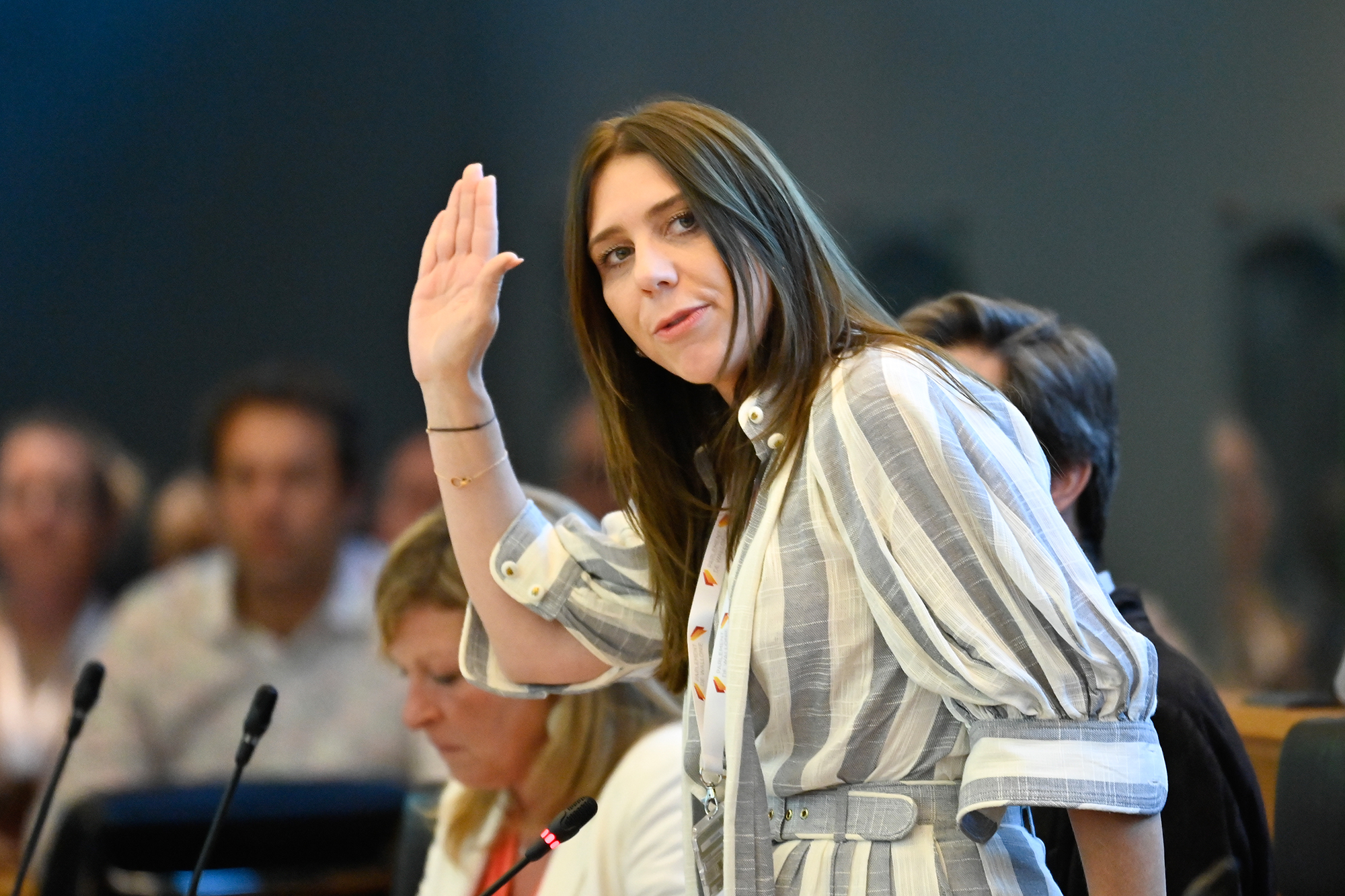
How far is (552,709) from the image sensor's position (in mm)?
1791

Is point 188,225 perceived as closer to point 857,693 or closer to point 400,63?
point 400,63

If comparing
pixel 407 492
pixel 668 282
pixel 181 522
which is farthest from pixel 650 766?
pixel 181 522

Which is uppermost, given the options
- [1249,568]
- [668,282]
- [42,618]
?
[668,282]

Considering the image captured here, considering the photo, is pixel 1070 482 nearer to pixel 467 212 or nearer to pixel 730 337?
pixel 730 337

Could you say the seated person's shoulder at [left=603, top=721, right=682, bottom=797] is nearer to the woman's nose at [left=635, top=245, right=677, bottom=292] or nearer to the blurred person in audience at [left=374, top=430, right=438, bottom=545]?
the woman's nose at [left=635, top=245, right=677, bottom=292]

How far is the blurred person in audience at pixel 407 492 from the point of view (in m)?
4.53

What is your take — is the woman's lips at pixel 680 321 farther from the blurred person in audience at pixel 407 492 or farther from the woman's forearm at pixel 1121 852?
the blurred person in audience at pixel 407 492

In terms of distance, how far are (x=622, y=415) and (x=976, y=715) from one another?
478 millimetres

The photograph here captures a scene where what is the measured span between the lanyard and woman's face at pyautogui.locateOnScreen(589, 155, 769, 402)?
0.47ft

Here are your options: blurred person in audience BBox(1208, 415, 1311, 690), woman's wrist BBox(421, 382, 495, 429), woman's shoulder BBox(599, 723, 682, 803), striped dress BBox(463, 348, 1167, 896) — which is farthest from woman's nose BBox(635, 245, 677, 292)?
blurred person in audience BBox(1208, 415, 1311, 690)

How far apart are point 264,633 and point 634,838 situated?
2466mm

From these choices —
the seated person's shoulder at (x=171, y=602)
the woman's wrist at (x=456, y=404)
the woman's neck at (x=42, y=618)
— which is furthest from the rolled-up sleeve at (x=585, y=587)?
the woman's neck at (x=42, y=618)

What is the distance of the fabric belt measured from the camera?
43.1 inches

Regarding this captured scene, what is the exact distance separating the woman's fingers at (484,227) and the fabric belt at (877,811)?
60 centimetres
